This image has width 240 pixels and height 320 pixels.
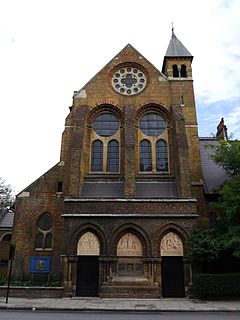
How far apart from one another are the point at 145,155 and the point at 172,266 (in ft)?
26.9

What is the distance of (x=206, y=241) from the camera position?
56.4 ft

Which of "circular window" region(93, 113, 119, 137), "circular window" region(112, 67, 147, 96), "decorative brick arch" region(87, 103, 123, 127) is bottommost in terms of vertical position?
"circular window" region(93, 113, 119, 137)

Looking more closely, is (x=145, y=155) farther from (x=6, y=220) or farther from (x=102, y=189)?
(x=6, y=220)

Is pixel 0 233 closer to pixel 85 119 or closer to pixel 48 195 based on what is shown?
pixel 48 195

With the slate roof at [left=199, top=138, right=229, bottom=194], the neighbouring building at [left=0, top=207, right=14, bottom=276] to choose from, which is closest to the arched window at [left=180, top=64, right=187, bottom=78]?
the slate roof at [left=199, top=138, right=229, bottom=194]

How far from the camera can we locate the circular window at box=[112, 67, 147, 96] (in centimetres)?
2430

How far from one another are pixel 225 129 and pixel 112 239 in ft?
62.5

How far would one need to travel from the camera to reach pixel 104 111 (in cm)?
2391

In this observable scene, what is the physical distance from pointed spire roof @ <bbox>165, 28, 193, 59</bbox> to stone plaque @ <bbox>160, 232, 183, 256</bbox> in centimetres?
1604

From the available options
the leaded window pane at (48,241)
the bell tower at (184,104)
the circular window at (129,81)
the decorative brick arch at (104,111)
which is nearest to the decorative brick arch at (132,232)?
the bell tower at (184,104)

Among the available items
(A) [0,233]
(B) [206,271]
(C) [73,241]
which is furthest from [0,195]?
(B) [206,271]

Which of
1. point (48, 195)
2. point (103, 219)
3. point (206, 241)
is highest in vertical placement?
point (48, 195)

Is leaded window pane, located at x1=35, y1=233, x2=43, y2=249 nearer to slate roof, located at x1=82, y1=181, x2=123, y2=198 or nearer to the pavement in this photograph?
slate roof, located at x1=82, y1=181, x2=123, y2=198

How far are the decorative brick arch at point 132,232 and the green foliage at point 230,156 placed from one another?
264 inches
